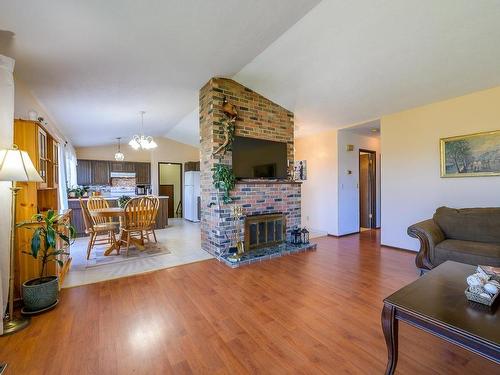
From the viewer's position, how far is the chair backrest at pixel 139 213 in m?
3.86

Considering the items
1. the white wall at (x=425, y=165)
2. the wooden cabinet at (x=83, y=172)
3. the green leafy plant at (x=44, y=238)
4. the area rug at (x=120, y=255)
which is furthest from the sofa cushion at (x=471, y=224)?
the wooden cabinet at (x=83, y=172)

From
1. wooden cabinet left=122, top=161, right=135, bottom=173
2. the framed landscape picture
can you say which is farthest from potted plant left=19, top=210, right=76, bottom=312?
wooden cabinet left=122, top=161, right=135, bottom=173

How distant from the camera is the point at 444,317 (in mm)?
1223

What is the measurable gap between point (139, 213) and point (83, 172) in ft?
15.6

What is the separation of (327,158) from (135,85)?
4149mm

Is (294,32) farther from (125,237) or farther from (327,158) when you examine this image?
(125,237)

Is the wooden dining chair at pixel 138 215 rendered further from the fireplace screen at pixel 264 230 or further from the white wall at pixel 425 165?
the white wall at pixel 425 165

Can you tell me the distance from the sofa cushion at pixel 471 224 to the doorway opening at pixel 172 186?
7771 millimetres

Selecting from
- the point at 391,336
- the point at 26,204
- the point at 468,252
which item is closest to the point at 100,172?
the point at 26,204

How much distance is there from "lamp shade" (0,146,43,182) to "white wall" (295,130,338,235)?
505cm

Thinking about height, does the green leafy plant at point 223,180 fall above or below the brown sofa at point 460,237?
above

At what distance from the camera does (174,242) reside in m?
4.76

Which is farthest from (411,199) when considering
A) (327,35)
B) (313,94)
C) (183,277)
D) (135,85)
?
(135,85)

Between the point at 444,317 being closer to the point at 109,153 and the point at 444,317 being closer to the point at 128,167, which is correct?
the point at 128,167
